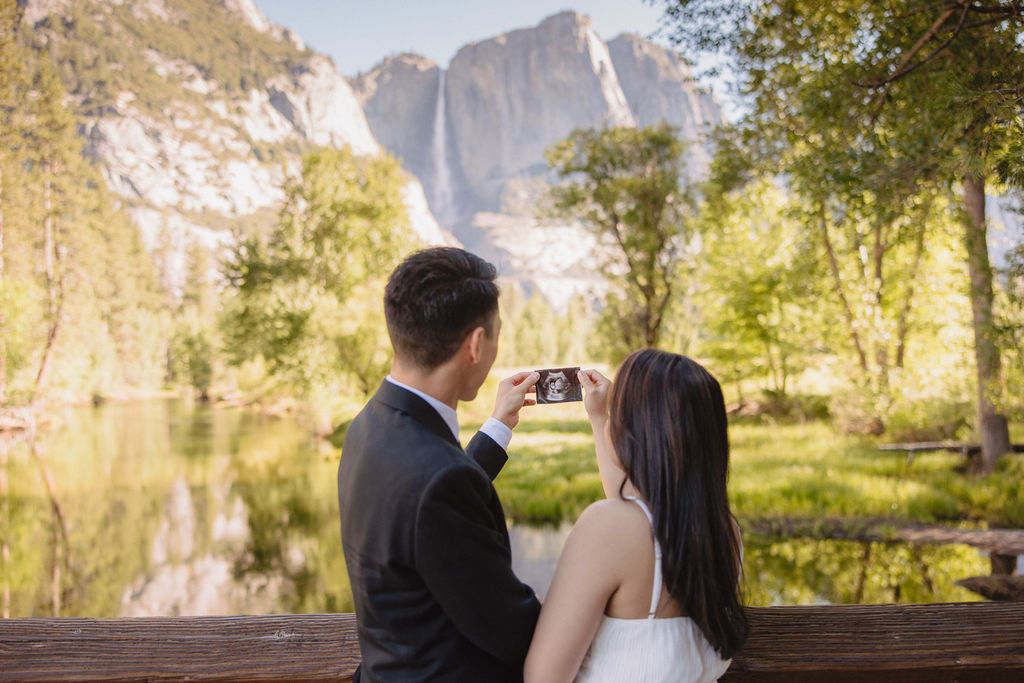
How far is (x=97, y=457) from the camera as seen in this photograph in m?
13.2

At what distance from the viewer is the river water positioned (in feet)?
19.6

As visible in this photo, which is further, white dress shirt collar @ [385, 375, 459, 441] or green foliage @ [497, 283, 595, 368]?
green foliage @ [497, 283, 595, 368]

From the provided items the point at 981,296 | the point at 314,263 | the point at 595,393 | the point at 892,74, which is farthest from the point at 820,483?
the point at 314,263

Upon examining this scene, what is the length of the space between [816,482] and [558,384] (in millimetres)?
7334

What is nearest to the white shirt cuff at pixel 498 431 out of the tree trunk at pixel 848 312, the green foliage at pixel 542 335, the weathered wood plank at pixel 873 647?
the weathered wood plank at pixel 873 647

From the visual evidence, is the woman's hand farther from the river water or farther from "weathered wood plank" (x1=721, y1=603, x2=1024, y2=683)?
the river water

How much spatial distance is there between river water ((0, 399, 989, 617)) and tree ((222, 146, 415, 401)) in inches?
83.3

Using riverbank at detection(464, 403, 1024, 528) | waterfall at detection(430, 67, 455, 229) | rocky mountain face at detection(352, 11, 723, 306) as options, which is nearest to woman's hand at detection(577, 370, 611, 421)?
riverbank at detection(464, 403, 1024, 528)

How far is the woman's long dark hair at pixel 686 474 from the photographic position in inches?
35.0

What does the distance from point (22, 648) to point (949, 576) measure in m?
6.46

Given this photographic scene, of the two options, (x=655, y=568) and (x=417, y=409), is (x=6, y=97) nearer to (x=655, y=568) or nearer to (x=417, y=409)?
(x=417, y=409)

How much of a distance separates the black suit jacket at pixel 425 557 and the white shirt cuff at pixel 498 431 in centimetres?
27

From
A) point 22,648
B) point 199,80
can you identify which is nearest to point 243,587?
point 22,648

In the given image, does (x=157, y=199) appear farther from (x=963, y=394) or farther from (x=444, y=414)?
(x=444, y=414)
